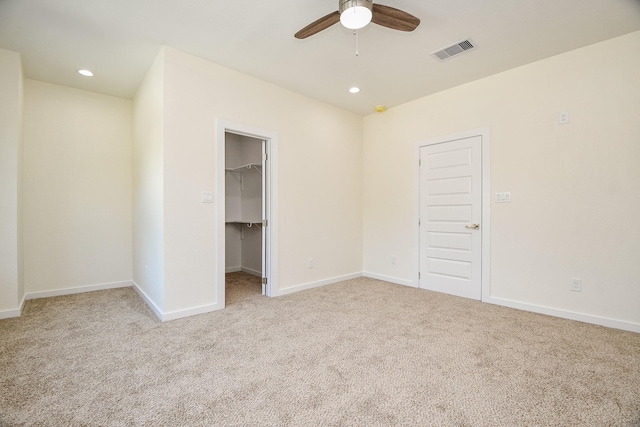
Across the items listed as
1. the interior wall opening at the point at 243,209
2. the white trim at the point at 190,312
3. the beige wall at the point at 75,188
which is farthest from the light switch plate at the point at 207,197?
the beige wall at the point at 75,188

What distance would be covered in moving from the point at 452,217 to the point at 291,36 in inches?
116

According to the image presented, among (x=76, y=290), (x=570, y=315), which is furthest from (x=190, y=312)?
(x=570, y=315)

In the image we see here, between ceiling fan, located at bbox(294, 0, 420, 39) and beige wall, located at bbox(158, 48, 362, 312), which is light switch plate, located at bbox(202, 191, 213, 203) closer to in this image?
beige wall, located at bbox(158, 48, 362, 312)

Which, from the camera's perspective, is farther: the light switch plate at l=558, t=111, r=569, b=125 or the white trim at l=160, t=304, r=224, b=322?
the light switch plate at l=558, t=111, r=569, b=125

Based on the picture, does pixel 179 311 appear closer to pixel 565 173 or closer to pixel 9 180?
pixel 9 180

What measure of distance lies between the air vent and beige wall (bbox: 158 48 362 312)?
1.84 m

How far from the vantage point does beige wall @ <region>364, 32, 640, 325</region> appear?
8.85 feet

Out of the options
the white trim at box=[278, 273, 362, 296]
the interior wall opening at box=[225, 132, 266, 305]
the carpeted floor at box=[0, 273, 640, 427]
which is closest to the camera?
the carpeted floor at box=[0, 273, 640, 427]

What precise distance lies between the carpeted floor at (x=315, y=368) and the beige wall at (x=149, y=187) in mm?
487

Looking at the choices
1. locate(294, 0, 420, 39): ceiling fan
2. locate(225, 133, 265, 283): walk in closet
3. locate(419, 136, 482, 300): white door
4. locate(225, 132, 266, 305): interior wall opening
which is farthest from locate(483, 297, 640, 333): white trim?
locate(225, 133, 265, 283): walk in closet

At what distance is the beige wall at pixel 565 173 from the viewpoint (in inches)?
106

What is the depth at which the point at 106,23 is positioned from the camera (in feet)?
8.27

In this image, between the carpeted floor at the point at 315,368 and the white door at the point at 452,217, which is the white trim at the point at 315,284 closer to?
the carpeted floor at the point at 315,368

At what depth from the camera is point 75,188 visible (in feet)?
13.0
